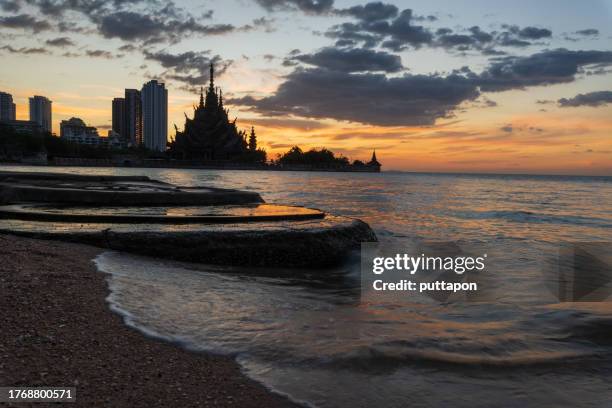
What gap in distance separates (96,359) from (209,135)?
108 meters

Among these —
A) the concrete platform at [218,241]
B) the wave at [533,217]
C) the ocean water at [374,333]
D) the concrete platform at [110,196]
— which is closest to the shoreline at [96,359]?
the ocean water at [374,333]

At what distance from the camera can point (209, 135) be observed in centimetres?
10762

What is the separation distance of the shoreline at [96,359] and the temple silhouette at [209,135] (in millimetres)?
104610

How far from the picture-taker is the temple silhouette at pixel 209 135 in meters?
106

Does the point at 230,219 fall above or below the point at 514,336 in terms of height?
above

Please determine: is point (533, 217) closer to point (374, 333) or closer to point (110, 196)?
point (110, 196)

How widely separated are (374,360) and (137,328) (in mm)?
1726

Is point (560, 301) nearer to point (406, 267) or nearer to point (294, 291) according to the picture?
point (406, 267)

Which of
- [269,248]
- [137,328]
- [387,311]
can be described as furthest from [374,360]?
[269,248]

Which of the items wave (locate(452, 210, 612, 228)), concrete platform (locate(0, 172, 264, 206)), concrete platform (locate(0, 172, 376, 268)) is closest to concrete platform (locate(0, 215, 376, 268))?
concrete platform (locate(0, 172, 376, 268))

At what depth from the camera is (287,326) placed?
3.91m

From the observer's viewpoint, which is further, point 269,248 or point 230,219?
point 230,219

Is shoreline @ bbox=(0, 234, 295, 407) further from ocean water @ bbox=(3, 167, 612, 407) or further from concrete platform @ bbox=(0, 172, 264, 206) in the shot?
concrete platform @ bbox=(0, 172, 264, 206)

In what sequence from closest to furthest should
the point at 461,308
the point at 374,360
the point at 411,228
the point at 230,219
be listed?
the point at 374,360 < the point at 461,308 < the point at 230,219 < the point at 411,228
